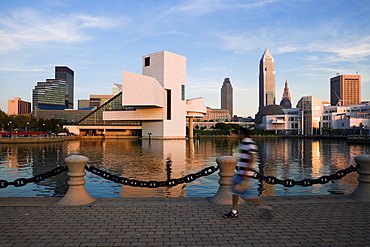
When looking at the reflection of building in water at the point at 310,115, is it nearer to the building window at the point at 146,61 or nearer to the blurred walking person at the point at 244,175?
the building window at the point at 146,61

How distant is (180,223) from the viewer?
6113mm

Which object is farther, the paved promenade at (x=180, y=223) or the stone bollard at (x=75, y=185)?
the stone bollard at (x=75, y=185)

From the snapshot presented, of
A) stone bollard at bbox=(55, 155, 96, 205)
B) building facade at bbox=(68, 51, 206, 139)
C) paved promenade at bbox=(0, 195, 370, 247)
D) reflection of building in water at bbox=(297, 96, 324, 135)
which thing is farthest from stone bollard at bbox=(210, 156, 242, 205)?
reflection of building in water at bbox=(297, 96, 324, 135)

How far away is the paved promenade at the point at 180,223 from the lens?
516cm

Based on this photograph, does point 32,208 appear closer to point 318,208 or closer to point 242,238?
point 242,238

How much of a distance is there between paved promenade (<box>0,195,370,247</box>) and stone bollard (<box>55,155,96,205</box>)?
0.83 ft

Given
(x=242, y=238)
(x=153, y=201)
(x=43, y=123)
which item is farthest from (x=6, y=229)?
(x=43, y=123)

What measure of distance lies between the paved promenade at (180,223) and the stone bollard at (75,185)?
254 millimetres

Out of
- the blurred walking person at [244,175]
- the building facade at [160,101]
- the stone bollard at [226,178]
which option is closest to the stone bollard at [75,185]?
the stone bollard at [226,178]

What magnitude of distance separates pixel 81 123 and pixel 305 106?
82828 mm

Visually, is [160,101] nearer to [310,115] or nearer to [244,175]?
[310,115]

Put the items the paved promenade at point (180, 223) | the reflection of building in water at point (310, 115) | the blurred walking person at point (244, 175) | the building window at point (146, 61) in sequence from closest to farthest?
1. the paved promenade at point (180, 223)
2. the blurred walking person at point (244, 175)
3. the building window at point (146, 61)
4. the reflection of building in water at point (310, 115)

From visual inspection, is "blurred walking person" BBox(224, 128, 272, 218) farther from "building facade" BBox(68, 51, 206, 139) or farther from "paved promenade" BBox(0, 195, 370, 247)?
"building facade" BBox(68, 51, 206, 139)

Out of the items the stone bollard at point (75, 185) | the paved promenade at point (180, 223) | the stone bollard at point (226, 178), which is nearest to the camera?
the paved promenade at point (180, 223)
